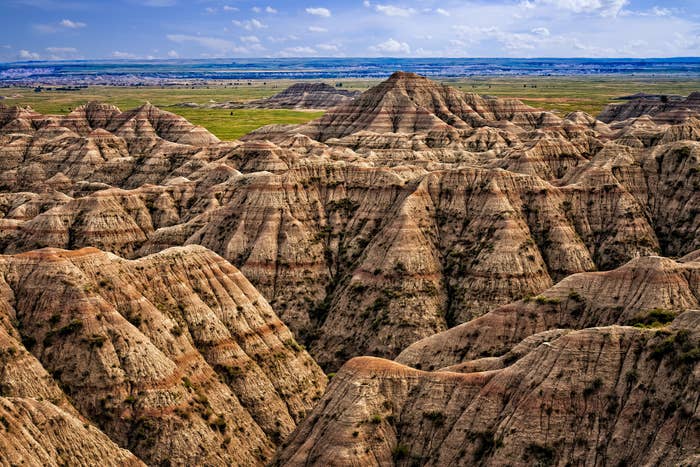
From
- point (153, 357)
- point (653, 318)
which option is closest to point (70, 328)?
point (153, 357)

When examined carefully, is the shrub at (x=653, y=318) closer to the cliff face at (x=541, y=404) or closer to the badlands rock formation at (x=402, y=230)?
the cliff face at (x=541, y=404)

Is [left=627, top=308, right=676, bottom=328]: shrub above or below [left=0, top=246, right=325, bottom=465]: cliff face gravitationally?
above

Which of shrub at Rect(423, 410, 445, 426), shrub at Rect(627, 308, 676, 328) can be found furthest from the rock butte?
shrub at Rect(627, 308, 676, 328)

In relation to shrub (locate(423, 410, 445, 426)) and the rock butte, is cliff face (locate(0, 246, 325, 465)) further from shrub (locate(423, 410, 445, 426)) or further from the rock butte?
shrub (locate(423, 410, 445, 426))

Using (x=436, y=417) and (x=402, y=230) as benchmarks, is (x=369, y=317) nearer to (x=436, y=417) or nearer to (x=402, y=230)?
(x=402, y=230)

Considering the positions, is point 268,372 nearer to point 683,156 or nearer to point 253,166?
point 683,156

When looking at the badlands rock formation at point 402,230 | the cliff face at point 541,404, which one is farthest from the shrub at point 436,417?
the badlands rock formation at point 402,230

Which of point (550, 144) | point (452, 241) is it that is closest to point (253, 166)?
point (550, 144)
